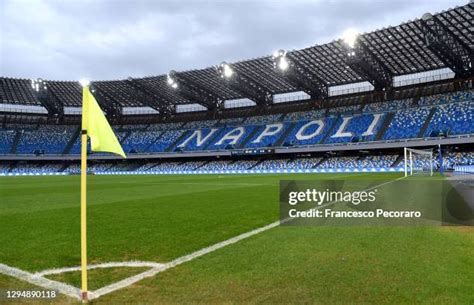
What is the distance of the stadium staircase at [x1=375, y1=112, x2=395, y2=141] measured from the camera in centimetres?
5950

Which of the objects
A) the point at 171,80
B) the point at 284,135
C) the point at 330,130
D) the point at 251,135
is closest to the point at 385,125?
the point at 330,130

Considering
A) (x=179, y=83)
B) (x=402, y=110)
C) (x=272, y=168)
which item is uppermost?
(x=179, y=83)

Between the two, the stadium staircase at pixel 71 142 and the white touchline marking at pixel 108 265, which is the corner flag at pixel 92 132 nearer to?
the white touchline marking at pixel 108 265

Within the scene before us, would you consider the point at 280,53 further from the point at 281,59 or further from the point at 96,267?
the point at 96,267

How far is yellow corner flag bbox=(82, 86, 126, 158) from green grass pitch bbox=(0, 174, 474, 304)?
186cm

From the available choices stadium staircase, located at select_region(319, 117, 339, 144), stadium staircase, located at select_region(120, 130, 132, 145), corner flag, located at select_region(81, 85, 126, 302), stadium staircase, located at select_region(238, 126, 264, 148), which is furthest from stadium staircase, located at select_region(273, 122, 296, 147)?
corner flag, located at select_region(81, 85, 126, 302)

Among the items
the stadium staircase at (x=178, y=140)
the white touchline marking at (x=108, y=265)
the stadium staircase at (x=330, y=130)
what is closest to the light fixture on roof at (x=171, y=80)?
the stadium staircase at (x=178, y=140)

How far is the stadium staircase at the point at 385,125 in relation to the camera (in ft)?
195

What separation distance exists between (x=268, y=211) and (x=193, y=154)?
207 ft

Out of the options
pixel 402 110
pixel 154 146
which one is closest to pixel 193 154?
pixel 154 146

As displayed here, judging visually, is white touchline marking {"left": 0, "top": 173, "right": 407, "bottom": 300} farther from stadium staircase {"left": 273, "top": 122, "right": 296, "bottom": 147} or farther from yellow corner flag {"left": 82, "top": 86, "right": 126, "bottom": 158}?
stadium staircase {"left": 273, "top": 122, "right": 296, "bottom": 147}

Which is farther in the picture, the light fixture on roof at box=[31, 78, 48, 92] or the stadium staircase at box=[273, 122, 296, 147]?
the light fixture on roof at box=[31, 78, 48, 92]

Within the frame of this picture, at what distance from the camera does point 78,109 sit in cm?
9044

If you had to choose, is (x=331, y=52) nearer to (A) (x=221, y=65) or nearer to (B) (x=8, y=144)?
(A) (x=221, y=65)
